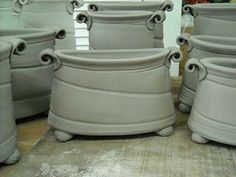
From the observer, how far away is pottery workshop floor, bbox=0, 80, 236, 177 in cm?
103

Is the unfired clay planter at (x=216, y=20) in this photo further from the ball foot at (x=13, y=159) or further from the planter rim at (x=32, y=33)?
the ball foot at (x=13, y=159)

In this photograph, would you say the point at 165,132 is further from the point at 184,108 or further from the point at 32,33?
the point at 32,33

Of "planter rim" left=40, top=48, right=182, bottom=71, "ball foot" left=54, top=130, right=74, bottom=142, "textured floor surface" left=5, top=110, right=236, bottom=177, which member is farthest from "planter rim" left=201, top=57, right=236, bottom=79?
"ball foot" left=54, top=130, right=74, bottom=142

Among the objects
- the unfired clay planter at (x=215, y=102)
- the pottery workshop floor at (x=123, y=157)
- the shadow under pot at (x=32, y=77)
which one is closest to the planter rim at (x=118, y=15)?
the shadow under pot at (x=32, y=77)

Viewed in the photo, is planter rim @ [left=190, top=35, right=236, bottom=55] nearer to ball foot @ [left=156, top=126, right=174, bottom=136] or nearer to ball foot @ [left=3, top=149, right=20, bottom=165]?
ball foot @ [left=156, top=126, right=174, bottom=136]

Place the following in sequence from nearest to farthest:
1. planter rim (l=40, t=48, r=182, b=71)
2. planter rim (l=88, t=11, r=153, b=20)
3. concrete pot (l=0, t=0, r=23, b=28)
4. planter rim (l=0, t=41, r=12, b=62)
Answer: planter rim (l=0, t=41, r=12, b=62) < planter rim (l=40, t=48, r=182, b=71) < planter rim (l=88, t=11, r=153, b=20) < concrete pot (l=0, t=0, r=23, b=28)

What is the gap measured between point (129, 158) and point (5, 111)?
0.36 meters

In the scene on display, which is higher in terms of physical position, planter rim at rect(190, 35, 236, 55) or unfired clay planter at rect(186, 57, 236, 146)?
planter rim at rect(190, 35, 236, 55)

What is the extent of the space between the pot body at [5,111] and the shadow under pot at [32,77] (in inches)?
9.3

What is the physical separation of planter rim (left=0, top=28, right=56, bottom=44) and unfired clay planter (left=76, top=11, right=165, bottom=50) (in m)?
0.15

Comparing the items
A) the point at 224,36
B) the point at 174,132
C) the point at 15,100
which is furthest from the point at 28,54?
the point at 224,36

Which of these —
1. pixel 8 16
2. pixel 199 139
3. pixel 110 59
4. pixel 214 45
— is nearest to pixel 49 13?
pixel 8 16

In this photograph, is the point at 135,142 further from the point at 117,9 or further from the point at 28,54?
the point at 117,9

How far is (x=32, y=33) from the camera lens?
4.66ft
